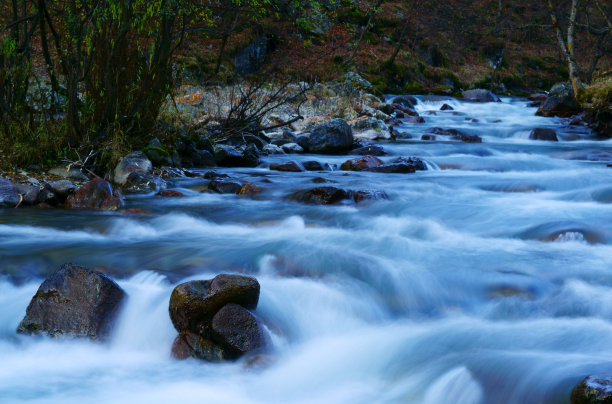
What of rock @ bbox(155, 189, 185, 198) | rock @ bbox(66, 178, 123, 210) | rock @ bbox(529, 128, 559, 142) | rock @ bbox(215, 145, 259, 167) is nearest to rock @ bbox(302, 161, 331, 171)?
rock @ bbox(215, 145, 259, 167)

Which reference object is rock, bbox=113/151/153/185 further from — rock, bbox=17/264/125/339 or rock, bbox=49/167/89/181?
rock, bbox=17/264/125/339

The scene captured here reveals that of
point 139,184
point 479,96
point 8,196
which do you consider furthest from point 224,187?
point 479,96

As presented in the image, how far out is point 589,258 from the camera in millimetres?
4410

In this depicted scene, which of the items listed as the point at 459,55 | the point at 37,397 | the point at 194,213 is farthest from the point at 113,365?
the point at 459,55

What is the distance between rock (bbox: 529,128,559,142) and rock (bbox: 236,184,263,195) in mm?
9066

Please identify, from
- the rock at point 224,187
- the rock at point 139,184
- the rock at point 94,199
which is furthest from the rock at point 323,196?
the rock at point 94,199

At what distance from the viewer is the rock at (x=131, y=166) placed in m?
6.97

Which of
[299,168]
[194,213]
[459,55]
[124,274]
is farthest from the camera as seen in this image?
[459,55]

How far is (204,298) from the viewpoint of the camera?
3.02 metres

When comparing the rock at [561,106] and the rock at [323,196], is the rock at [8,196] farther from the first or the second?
the rock at [561,106]

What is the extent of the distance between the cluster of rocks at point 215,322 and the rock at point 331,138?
7.97 metres

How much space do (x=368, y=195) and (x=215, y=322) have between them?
3803 mm

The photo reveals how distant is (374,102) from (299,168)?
29.9 feet

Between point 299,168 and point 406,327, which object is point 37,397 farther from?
point 299,168
